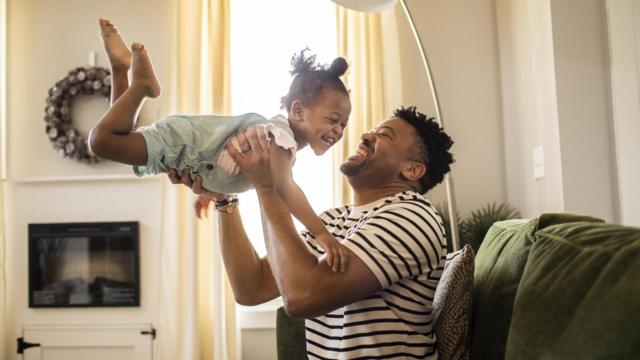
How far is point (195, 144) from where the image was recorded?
1609 mm

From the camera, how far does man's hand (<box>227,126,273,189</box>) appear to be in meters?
1.47

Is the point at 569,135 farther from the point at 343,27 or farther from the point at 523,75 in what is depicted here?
the point at 343,27

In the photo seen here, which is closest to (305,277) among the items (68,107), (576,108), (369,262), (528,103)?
(369,262)

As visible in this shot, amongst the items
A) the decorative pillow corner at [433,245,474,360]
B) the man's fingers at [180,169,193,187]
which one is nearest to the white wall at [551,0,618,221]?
the decorative pillow corner at [433,245,474,360]

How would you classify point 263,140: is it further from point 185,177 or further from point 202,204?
point 202,204

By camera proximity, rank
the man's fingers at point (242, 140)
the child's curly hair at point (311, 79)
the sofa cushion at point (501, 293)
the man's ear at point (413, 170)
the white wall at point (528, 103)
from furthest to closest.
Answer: the white wall at point (528, 103)
the child's curly hair at point (311, 79)
the man's ear at point (413, 170)
the man's fingers at point (242, 140)
the sofa cushion at point (501, 293)

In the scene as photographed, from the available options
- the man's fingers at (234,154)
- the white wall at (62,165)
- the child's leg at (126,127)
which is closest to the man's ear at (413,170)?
the man's fingers at (234,154)

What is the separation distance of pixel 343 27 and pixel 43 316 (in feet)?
9.08

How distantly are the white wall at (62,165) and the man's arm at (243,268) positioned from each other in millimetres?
2258

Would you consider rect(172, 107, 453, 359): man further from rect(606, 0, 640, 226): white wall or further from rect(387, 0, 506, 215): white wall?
rect(387, 0, 506, 215): white wall

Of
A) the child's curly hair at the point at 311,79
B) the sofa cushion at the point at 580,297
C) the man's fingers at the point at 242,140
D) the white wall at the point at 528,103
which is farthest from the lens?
the white wall at the point at 528,103

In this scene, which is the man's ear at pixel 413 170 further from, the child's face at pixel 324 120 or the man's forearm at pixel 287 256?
the man's forearm at pixel 287 256

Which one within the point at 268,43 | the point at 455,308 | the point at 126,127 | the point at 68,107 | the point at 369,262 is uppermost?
the point at 268,43

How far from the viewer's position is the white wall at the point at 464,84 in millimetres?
3686
